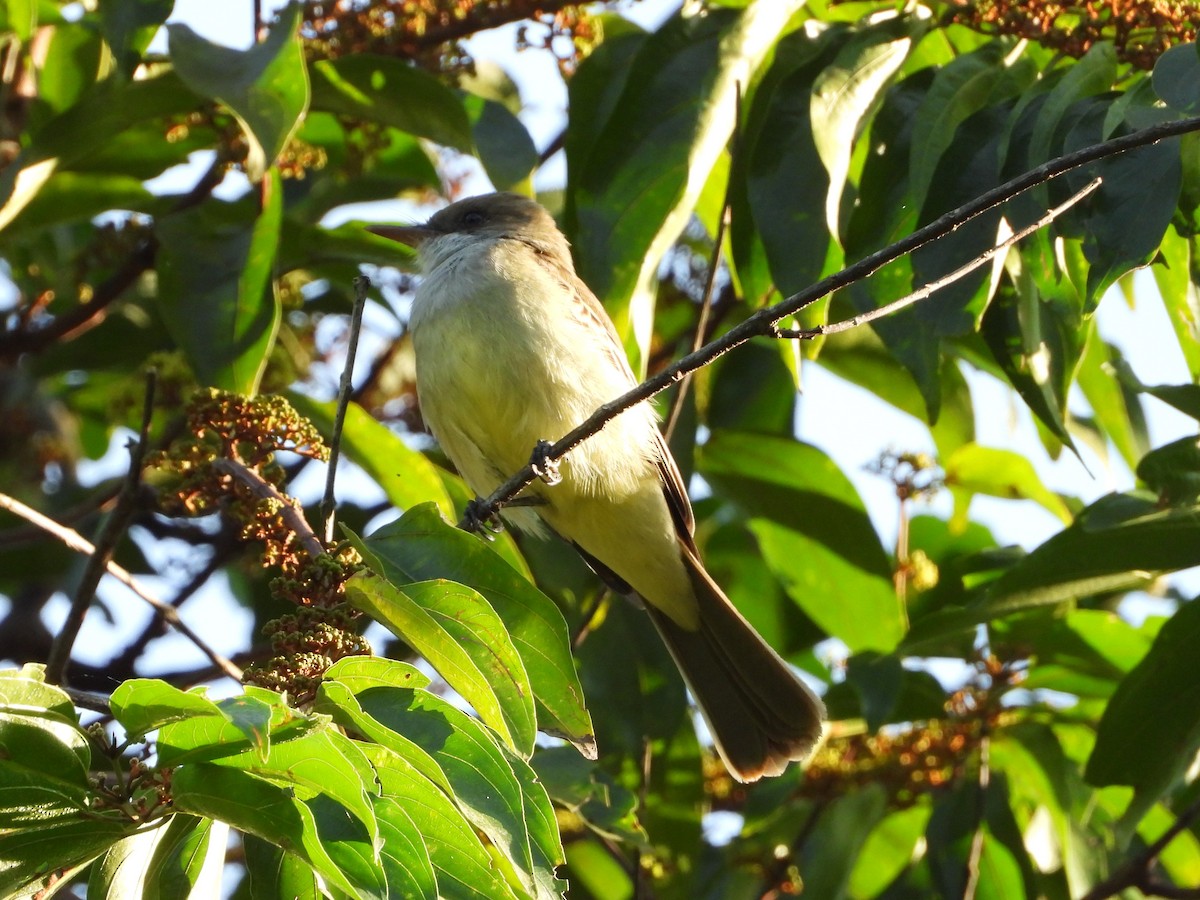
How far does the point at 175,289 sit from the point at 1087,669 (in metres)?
2.99

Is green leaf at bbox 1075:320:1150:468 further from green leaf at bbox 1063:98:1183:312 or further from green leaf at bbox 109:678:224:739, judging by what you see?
green leaf at bbox 109:678:224:739

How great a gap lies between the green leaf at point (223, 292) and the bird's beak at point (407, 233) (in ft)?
2.87

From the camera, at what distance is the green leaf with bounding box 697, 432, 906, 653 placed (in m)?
4.59

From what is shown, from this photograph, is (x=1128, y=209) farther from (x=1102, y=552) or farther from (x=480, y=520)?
(x=480, y=520)

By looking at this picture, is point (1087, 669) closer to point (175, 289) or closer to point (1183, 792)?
point (1183, 792)

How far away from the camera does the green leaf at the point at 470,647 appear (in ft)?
7.77

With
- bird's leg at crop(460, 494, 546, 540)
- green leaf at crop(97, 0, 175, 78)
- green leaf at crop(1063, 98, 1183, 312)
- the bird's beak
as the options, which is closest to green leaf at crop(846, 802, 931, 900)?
bird's leg at crop(460, 494, 546, 540)

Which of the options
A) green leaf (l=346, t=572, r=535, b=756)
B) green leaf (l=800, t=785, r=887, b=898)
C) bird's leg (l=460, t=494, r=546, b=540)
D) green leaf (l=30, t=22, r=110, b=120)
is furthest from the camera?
green leaf (l=30, t=22, r=110, b=120)

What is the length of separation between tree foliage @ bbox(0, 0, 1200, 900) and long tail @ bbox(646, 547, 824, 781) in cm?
14

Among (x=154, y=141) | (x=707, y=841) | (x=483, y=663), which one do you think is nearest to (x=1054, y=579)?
(x=483, y=663)

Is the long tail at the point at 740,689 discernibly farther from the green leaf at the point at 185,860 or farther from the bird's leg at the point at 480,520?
the green leaf at the point at 185,860

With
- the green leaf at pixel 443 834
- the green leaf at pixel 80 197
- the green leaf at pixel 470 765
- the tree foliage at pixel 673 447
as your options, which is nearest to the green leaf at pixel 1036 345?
the tree foliage at pixel 673 447

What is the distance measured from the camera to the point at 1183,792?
4473 millimetres

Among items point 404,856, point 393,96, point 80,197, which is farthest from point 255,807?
point 80,197
